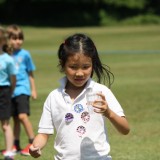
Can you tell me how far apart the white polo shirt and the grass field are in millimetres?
3293

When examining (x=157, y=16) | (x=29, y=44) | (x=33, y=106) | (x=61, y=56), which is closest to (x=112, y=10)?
(x=157, y=16)

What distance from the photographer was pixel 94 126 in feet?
14.5

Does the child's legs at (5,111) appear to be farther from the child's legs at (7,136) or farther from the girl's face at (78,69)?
the girl's face at (78,69)

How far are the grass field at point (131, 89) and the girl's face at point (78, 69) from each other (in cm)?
346

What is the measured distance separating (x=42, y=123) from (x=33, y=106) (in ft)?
26.0

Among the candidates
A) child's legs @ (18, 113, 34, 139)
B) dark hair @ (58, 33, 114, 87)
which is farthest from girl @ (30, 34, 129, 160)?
child's legs @ (18, 113, 34, 139)

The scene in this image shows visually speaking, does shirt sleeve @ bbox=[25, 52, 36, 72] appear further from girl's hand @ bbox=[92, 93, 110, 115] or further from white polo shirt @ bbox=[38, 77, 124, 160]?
girl's hand @ bbox=[92, 93, 110, 115]

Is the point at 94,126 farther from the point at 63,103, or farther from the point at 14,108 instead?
the point at 14,108

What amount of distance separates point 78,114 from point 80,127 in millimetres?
99

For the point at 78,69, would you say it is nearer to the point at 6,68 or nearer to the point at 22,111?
the point at 6,68

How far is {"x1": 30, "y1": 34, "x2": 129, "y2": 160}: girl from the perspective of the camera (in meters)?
4.38

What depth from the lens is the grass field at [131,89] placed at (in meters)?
8.38

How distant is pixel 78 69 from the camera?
435 centimetres

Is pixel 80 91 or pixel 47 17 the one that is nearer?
pixel 80 91
